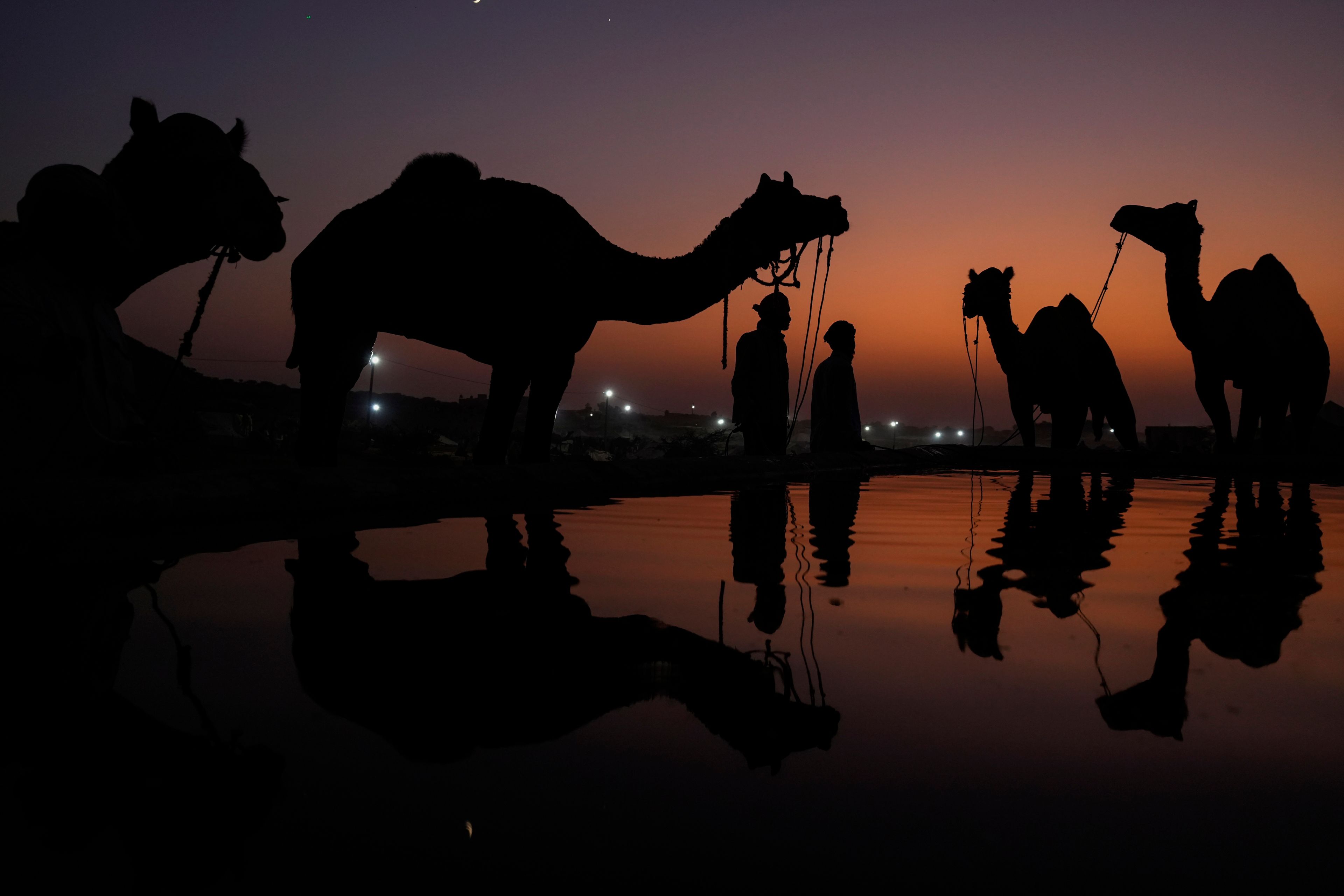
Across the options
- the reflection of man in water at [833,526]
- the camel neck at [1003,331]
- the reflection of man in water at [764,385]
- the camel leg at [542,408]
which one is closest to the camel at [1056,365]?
the camel neck at [1003,331]

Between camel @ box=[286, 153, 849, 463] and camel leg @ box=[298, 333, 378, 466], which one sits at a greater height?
camel @ box=[286, 153, 849, 463]

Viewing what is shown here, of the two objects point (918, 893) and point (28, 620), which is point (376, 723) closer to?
point (918, 893)

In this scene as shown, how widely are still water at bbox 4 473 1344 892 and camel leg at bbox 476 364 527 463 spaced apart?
3995mm

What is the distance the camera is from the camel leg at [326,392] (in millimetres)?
6691

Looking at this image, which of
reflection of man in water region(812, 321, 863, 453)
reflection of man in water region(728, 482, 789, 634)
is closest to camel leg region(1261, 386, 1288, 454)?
Result: reflection of man in water region(812, 321, 863, 453)

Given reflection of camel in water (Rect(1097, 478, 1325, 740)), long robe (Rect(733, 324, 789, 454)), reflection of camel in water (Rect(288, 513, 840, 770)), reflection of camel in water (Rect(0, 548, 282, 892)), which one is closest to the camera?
reflection of camel in water (Rect(0, 548, 282, 892))

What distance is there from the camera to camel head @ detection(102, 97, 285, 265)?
451 centimetres

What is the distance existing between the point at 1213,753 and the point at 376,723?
1.08 meters

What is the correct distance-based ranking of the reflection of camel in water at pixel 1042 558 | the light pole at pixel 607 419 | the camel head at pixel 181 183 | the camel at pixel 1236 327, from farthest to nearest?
the light pole at pixel 607 419 → the camel at pixel 1236 327 → the camel head at pixel 181 183 → the reflection of camel in water at pixel 1042 558

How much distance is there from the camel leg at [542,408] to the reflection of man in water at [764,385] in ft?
19.9

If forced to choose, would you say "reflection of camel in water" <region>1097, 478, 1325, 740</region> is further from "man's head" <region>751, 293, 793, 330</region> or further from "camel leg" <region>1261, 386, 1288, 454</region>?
"camel leg" <region>1261, 386, 1288, 454</region>

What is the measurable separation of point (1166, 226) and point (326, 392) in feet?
41.1

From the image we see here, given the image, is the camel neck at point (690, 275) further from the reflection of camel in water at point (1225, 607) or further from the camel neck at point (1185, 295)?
the camel neck at point (1185, 295)

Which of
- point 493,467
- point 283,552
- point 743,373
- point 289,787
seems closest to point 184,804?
point 289,787
